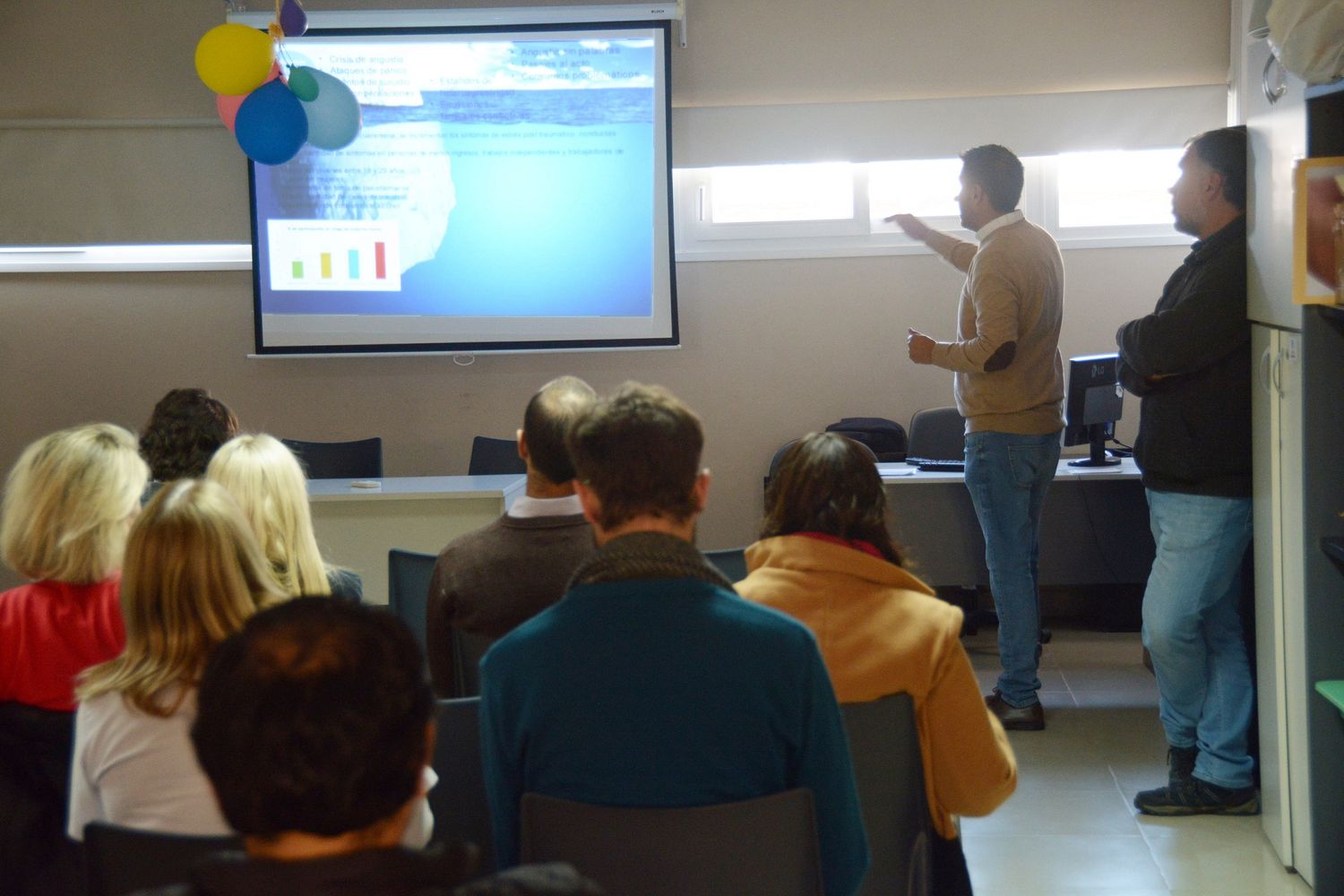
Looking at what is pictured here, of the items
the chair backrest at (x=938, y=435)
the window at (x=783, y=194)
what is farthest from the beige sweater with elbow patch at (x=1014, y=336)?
the window at (x=783, y=194)

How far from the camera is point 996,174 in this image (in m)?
3.83

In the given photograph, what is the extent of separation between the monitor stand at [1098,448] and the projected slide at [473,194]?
1.83m

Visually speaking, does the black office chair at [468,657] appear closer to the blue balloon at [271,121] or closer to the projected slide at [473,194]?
the blue balloon at [271,121]

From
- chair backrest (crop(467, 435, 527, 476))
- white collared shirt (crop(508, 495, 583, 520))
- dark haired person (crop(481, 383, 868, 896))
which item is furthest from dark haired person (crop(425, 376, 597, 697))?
chair backrest (crop(467, 435, 527, 476))

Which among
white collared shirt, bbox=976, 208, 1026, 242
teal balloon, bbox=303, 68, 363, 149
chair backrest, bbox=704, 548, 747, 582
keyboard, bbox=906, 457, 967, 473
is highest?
teal balloon, bbox=303, 68, 363, 149

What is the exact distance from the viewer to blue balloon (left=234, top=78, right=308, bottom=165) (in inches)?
162

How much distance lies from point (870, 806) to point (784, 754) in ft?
1.30

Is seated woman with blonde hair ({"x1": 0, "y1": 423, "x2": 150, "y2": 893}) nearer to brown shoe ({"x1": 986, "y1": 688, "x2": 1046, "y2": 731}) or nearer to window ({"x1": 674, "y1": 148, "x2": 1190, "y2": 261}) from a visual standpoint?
brown shoe ({"x1": 986, "y1": 688, "x2": 1046, "y2": 731})

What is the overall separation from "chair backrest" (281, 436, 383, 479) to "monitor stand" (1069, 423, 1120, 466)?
2.69m

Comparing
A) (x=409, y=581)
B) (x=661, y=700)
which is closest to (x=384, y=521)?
(x=409, y=581)

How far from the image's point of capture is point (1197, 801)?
10.5ft

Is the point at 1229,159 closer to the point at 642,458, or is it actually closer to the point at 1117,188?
the point at 642,458

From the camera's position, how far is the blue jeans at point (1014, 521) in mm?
3811

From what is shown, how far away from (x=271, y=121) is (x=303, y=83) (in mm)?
227
